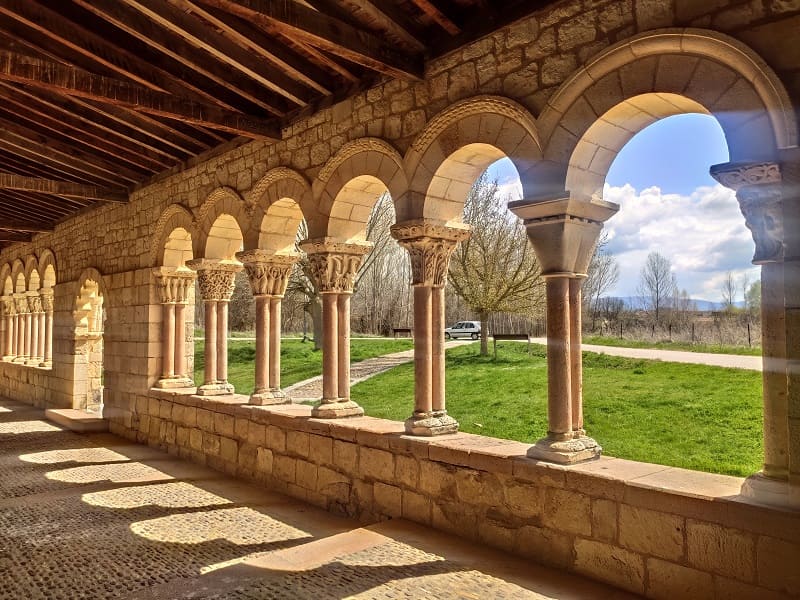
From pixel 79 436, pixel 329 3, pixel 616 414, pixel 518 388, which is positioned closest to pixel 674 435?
pixel 616 414

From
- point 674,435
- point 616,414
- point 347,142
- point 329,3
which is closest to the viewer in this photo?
point 329,3

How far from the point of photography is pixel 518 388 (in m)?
9.20

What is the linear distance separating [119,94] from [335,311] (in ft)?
7.17

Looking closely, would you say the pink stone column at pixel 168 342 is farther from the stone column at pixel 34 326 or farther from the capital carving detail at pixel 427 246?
the stone column at pixel 34 326

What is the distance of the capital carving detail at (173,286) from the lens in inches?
272

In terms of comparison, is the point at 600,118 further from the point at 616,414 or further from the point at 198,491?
the point at 616,414

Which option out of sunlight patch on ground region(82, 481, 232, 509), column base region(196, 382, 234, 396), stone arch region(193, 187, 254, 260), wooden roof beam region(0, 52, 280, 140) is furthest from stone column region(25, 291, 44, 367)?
wooden roof beam region(0, 52, 280, 140)

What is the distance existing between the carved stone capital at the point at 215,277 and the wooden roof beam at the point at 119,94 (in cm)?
166

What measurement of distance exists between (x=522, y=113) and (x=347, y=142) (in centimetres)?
159

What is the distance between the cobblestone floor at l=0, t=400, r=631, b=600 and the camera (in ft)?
Answer: 9.40

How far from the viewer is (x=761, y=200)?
7.92 feet

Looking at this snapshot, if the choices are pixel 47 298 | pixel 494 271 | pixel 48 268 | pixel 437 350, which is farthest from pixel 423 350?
pixel 47 298

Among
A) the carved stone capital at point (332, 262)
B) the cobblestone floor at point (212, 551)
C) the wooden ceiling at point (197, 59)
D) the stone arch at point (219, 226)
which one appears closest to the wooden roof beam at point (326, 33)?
the wooden ceiling at point (197, 59)

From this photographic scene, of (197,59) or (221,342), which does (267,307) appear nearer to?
(221,342)
